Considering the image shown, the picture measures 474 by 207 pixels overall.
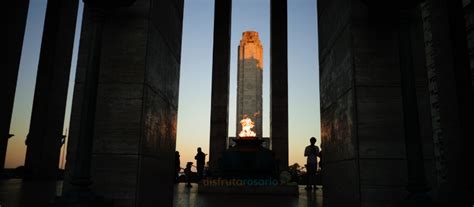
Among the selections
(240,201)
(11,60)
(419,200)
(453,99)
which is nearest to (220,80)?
(11,60)

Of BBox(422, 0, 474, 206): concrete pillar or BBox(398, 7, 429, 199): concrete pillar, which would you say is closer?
BBox(398, 7, 429, 199): concrete pillar

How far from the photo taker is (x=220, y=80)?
2008 centimetres

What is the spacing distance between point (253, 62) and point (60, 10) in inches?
1691

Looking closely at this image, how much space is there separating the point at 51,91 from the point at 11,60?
552 cm

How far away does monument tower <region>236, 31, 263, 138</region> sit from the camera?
56.1 m

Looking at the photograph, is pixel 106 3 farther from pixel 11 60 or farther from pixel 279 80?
pixel 279 80

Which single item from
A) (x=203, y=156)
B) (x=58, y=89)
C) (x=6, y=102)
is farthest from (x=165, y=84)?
(x=58, y=89)

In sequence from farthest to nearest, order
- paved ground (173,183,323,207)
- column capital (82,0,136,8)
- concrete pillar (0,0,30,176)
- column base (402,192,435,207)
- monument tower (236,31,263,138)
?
monument tower (236,31,263,138)
concrete pillar (0,0,30,176)
paved ground (173,183,323,207)
column capital (82,0,136,8)
column base (402,192,435,207)

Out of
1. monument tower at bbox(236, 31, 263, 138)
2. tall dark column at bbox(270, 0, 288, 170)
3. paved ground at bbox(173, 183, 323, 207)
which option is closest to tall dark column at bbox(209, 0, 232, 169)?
tall dark column at bbox(270, 0, 288, 170)

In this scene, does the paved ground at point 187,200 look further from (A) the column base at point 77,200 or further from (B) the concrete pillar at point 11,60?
(B) the concrete pillar at point 11,60

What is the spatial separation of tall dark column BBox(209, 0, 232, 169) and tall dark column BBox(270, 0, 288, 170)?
9.27ft

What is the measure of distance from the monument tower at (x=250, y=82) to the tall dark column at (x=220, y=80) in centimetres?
3536

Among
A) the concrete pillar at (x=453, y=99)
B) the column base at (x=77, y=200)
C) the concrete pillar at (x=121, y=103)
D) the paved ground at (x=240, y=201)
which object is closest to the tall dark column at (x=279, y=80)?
the paved ground at (x=240, y=201)

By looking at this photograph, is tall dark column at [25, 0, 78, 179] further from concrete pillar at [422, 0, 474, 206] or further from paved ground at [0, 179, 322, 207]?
concrete pillar at [422, 0, 474, 206]
